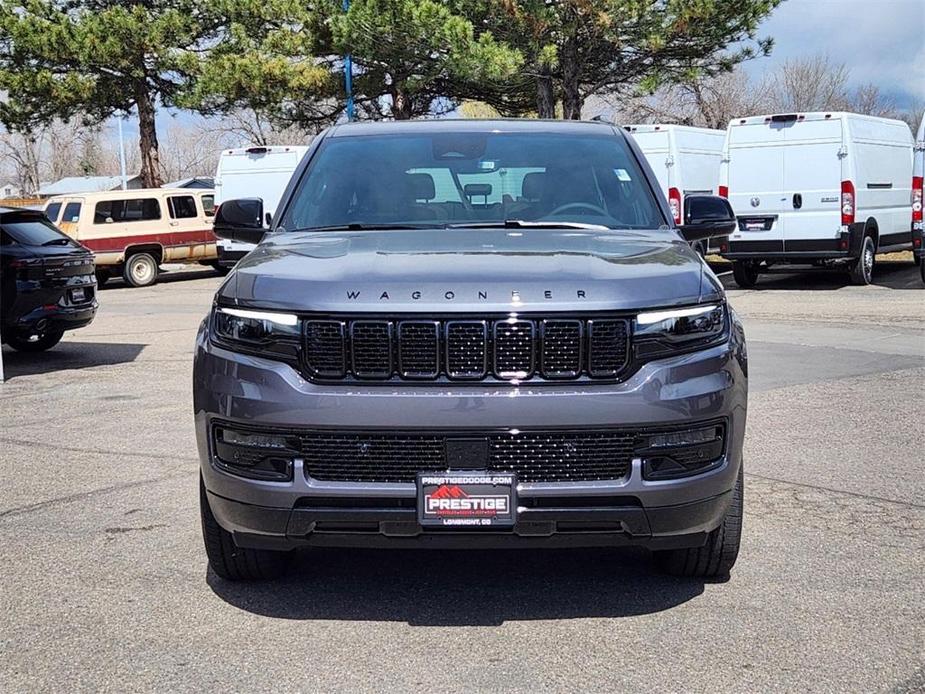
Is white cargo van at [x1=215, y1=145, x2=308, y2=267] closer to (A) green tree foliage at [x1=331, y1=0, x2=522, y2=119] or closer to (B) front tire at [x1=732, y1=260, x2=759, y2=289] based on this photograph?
(A) green tree foliage at [x1=331, y1=0, x2=522, y2=119]

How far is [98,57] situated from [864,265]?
2334cm

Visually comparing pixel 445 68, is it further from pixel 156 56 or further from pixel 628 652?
pixel 628 652

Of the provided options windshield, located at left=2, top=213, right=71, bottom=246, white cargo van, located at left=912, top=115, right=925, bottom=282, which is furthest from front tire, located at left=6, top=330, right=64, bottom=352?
white cargo van, located at left=912, top=115, right=925, bottom=282

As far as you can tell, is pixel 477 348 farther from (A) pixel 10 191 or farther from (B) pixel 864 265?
(A) pixel 10 191

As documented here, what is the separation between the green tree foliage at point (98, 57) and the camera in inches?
1320

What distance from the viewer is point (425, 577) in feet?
16.0

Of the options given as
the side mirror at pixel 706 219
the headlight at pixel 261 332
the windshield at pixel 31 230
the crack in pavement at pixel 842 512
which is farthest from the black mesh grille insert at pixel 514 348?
the windshield at pixel 31 230

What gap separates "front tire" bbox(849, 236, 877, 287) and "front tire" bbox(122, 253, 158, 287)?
13.8 meters

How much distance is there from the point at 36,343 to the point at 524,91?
22445 millimetres

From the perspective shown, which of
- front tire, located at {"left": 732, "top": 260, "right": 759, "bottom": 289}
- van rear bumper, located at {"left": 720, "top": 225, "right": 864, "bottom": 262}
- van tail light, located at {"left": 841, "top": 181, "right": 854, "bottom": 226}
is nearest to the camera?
van tail light, located at {"left": 841, "top": 181, "right": 854, "bottom": 226}

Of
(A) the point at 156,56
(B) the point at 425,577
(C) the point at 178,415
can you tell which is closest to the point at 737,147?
(C) the point at 178,415

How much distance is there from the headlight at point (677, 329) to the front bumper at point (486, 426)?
49 mm

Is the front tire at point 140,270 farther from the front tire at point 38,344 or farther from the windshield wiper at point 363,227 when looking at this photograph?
the windshield wiper at point 363,227

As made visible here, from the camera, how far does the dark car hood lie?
4.04m
